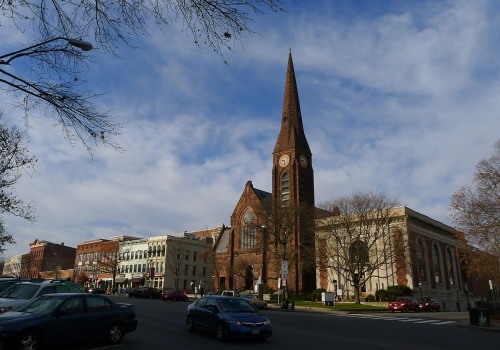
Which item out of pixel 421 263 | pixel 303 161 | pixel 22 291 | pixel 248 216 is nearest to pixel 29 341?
pixel 22 291

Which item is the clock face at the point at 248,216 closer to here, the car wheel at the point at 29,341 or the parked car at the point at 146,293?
the parked car at the point at 146,293

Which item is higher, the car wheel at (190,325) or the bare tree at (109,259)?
the bare tree at (109,259)

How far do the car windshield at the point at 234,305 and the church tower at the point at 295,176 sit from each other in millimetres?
39222

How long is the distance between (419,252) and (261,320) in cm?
4715

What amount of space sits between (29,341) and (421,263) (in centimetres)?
5216

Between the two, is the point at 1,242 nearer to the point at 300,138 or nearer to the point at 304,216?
the point at 304,216

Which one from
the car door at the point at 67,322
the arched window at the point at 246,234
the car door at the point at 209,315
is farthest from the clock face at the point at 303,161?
the car door at the point at 67,322

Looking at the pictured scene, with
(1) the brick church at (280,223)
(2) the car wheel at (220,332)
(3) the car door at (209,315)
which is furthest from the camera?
(1) the brick church at (280,223)

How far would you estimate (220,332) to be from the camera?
11836 mm

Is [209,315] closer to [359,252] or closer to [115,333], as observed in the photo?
[115,333]

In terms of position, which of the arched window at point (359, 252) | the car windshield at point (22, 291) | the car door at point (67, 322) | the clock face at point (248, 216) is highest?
the clock face at point (248, 216)

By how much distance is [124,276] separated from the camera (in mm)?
84500

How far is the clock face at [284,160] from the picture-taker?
66.6 m

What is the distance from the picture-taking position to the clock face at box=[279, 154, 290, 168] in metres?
66.6
